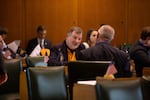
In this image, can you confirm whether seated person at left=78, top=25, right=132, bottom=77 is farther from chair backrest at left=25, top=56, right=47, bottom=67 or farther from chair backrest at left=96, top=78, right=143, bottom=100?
chair backrest at left=96, top=78, right=143, bottom=100

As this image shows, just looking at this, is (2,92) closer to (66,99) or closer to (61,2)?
(66,99)

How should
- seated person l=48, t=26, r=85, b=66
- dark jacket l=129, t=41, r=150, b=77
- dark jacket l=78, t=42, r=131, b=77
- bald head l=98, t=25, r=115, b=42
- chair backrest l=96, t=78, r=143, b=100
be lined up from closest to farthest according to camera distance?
Answer: chair backrest l=96, t=78, r=143, b=100 < dark jacket l=78, t=42, r=131, b=77 < bald head l=98, t=25, r=115, b=42 < dark jacket l=129, t=41, r=150, b=77 < seated person l=48, t=26, r=85, b=66

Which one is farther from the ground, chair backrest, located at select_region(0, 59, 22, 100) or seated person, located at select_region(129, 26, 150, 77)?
seated person, located at select_region(129, 26, 150, 77)

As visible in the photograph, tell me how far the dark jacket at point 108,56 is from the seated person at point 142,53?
0.32 m

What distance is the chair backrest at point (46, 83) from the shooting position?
10.1ft

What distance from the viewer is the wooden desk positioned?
2.55 m

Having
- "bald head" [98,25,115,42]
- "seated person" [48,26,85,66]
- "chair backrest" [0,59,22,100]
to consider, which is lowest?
"chair backrest" [0,59,22,100]

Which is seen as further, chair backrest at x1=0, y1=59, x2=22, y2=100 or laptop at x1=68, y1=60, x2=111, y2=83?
chair backrest at x1=0, y1=59, x2=22, y2=100

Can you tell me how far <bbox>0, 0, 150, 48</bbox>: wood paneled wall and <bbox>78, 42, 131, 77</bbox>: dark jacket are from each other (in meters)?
4.72

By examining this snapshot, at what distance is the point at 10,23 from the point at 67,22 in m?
1.42

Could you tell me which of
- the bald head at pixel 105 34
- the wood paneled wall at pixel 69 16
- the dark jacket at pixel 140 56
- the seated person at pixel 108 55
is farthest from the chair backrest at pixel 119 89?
the wood paneled wall at pixel 69 16

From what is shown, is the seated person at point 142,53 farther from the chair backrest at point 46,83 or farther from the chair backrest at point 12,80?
the chair backrest at point 12,80

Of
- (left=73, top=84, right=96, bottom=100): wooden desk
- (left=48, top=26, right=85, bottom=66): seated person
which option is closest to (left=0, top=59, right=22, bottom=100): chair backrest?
(left=48, top=26, right=85, bottom=66): seated person

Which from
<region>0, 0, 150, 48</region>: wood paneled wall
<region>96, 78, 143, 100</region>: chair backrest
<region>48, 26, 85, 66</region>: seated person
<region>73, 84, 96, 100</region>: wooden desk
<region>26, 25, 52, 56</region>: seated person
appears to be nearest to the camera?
<region>96, 78, 143, 100</region>: chair backrest
